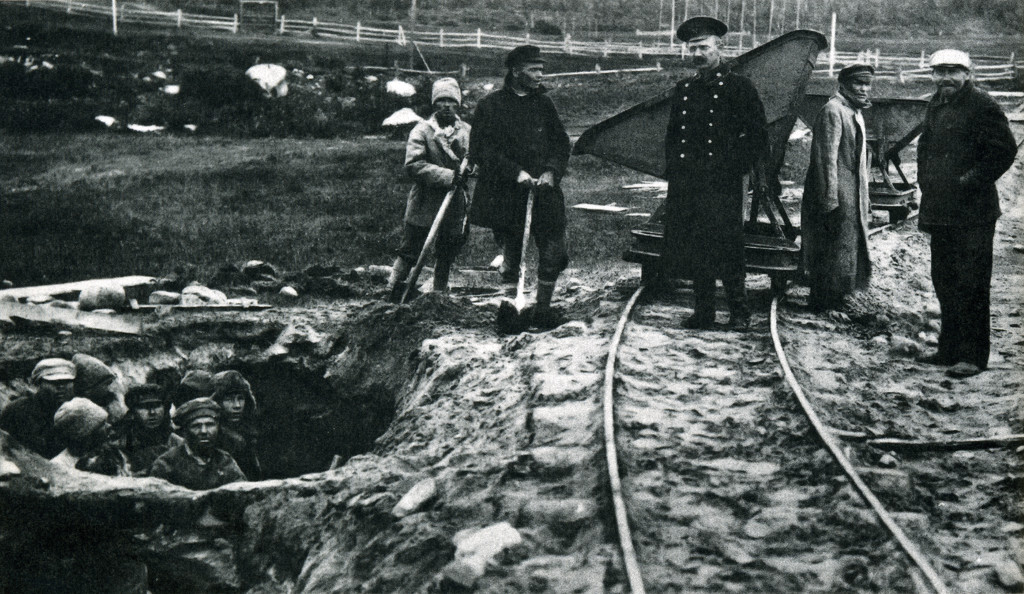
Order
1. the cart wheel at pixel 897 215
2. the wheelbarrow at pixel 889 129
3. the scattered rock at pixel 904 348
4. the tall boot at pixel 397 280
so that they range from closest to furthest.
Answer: the scattered rock at pixel 904 348
the tall boot at pixel 397 280
the cart wheel at pixel 897 215
the wheelbarrow at pixel 889 129

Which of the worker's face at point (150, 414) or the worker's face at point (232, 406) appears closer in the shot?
the worker's face at point (150, 414)

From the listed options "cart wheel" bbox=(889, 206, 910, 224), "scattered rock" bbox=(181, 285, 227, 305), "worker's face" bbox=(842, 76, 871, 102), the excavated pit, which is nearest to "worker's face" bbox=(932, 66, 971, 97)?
"worker's face" bbox=(842, 76, 871, 102)

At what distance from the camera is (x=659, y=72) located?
95.3 feet

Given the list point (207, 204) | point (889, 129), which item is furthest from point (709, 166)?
point (207, 204)

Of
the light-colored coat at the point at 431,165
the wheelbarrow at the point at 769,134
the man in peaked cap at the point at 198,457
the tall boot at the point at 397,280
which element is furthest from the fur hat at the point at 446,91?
the man in peaked cap at the point at 198,457

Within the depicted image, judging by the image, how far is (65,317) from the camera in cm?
830

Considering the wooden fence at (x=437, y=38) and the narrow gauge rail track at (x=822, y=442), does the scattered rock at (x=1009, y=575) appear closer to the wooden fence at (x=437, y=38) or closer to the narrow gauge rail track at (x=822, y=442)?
the narrow gauge rail track at (x=822, y=442)

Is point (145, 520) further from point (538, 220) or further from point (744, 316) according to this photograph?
point (744, 316)

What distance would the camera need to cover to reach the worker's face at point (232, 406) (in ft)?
23.7

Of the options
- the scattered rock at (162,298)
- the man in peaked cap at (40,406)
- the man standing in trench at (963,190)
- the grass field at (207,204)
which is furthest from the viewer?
the grass field at (207,204)

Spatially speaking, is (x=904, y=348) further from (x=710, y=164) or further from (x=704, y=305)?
(x=710, y=164)

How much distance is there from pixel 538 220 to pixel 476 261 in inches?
183

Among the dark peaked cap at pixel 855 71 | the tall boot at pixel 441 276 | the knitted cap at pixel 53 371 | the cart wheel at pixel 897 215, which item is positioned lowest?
the knitted cap at pixel 53 371

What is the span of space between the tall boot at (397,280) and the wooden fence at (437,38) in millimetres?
22569
